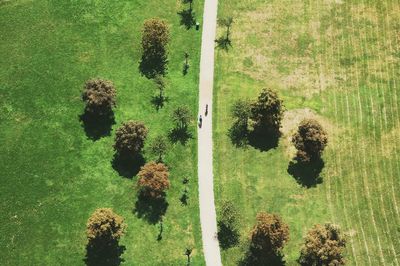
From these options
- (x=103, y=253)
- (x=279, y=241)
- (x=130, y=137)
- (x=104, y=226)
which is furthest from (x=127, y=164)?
(x=279, y=241)

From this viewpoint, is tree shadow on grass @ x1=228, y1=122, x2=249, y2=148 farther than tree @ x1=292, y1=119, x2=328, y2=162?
Yes

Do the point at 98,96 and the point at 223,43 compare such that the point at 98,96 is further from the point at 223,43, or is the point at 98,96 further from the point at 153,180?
the point at 223,43

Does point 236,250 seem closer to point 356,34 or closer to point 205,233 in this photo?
point 205,233

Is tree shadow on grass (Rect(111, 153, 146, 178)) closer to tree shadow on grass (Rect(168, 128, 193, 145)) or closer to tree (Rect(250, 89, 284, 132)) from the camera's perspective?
tree shadow on grass (Rect(168, 128, 193, 145))

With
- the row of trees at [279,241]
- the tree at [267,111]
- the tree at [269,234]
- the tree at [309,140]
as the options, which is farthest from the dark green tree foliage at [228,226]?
the tree at [267,111]

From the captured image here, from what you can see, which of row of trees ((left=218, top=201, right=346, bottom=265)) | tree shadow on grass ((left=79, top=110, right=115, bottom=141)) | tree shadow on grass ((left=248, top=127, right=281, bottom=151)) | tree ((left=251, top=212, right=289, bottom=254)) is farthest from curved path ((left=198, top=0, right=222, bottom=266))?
tree shadow on grass ((left=79, top=110, right=115, bottom=141))

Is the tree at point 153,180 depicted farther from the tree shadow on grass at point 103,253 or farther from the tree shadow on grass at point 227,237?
the tree shadow on grass at point 227,237

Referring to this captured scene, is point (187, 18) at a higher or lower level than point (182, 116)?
higher

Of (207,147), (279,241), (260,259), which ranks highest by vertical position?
(207,147)
